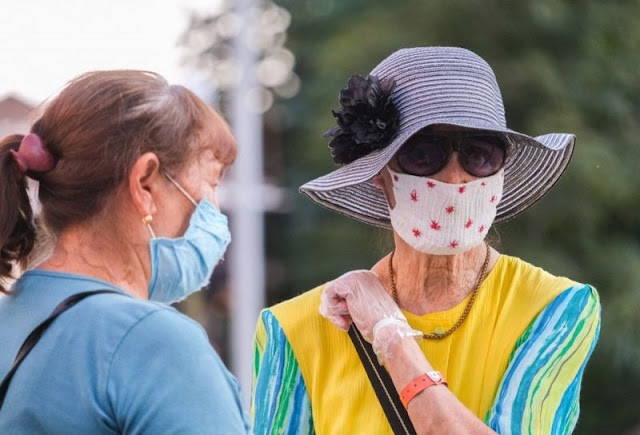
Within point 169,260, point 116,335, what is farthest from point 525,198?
point 116,335

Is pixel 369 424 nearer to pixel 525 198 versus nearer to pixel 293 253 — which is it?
pixel 525 198

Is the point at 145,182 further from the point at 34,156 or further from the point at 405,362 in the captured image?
the point at 405,362

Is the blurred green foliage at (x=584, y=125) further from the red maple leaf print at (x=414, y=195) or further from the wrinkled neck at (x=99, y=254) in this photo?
the wrinkled neck at (x=99, y=254)

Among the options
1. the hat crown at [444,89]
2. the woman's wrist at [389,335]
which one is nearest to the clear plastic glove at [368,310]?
the woman's wrist at [389,335]

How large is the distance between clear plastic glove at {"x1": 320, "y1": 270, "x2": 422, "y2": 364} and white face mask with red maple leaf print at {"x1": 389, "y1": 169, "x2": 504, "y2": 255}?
0.57 ft

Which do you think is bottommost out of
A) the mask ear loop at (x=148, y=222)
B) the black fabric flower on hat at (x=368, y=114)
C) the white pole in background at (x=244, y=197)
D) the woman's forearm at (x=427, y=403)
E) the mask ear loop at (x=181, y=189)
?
the white pole in background at (x=244, y=197)

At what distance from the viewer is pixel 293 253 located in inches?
594

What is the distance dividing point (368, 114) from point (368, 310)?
20.7 inches

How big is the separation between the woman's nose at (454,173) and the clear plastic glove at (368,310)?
36 cm

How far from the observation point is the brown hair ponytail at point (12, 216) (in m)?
2.50

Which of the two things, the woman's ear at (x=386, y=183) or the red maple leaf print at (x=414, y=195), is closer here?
the red maple leaf print at (x=414, y=195)

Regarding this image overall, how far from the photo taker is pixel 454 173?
9.62ft

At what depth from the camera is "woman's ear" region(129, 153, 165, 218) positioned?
96.5 inches

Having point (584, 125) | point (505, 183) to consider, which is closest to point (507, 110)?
point (584, 125)
